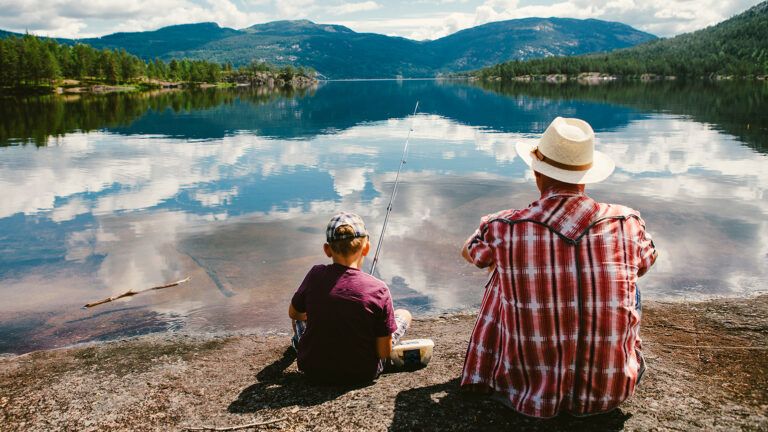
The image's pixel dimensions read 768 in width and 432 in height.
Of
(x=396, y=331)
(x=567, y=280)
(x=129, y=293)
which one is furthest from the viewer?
(x=129, y=293)

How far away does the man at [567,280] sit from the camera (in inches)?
150

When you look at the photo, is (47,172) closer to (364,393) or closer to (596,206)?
(364,393)

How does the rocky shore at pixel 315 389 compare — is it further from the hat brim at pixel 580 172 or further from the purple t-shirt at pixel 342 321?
the hat brim at pixel 580 172

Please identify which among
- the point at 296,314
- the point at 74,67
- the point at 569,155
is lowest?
the point at 296,314

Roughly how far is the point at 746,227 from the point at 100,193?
61.3 feet

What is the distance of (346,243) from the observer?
4.93 metres

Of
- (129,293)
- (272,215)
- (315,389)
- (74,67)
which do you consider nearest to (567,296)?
(315,389)

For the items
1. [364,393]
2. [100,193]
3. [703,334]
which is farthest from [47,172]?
[703,334]

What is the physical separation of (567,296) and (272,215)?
38.9ft

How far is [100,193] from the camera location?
58.7 ft

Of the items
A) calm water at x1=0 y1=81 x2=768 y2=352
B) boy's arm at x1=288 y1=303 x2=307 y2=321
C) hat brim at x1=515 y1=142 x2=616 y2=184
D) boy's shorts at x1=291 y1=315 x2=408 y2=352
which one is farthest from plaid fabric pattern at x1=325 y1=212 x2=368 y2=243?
calm water at x1=0 y1=81 x2=768 y2=352

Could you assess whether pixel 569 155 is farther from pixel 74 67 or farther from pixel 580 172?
pixel 74 67

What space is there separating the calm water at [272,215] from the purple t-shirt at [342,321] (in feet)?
10.6

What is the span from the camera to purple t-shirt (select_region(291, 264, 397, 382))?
490 centimetres
